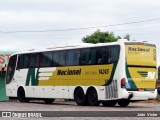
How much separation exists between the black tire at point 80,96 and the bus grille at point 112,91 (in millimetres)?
1721

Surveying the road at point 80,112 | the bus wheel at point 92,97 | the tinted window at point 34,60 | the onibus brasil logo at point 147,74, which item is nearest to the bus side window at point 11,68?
the tinted window at point 34,60

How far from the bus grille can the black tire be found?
1.72 m

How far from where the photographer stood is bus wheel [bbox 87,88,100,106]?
27.7 metres

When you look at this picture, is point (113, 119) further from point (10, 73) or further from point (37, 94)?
point (10, 73)

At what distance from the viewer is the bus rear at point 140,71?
1042 inches

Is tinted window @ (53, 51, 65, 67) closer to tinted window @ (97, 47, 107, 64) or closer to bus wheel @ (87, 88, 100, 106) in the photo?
bus wheel @ (87, 88, 100, 106)

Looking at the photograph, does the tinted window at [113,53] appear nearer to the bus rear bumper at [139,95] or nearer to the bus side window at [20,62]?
the bus rear bumper at [139,95]

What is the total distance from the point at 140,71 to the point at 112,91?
5.59ft

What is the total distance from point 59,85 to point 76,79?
69.5 inches

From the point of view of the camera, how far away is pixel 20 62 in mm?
34000

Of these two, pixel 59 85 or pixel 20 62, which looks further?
pixel 20 62

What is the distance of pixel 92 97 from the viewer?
91.8 feet

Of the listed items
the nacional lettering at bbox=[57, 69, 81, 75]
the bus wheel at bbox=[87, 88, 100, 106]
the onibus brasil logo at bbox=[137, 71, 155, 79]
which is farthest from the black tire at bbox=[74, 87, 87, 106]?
the onibus brasil logo at bbox=[137, 71, 155, 79]

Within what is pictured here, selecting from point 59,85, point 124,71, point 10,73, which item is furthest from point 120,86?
point 10,73
